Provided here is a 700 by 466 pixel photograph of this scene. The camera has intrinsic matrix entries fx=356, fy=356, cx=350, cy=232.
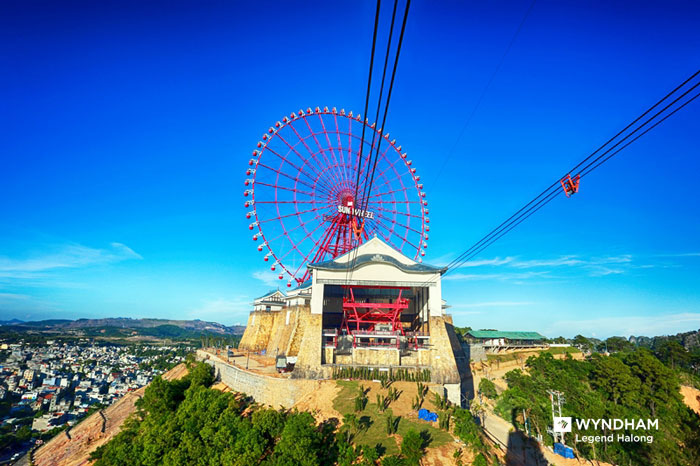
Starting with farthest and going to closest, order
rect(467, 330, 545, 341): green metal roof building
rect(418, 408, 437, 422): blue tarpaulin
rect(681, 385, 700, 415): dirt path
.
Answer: rect(467, 330, 545, 341): green metal roof building → rect(681, 385, 700, 415): dirt path → rect(418, 408, 437, 422): blue tarpaulin

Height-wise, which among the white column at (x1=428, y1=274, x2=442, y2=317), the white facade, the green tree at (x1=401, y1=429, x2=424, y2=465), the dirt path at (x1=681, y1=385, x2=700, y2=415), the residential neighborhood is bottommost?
the residential neighborhood

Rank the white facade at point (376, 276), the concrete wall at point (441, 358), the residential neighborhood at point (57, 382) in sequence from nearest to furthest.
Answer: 1. the concrete wall at point (441, 358)
2. the white facade at point (376, 276)
3. the residential neighborhood at point (57, 382)

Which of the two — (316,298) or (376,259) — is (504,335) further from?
(316,298)

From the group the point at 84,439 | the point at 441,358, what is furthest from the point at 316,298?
the point at 84,439

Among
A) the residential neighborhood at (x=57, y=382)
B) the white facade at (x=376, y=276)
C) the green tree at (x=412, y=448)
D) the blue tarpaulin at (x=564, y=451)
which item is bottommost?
the residential neighborhood at (x=57, y=382)

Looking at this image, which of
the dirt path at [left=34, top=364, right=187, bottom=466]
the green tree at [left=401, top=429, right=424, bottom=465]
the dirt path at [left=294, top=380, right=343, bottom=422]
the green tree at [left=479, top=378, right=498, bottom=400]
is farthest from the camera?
the green tree at [left=479, top=378, right=498, bottom=400]

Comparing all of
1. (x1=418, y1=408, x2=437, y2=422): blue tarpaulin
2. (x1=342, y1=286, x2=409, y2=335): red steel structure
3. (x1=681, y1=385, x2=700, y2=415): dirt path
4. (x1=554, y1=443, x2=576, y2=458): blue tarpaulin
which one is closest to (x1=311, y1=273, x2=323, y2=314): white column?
(x1=342, y1=286, x2=409, y2=335): red steel structure

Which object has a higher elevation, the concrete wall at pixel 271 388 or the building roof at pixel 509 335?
the building roof at pixel 509 335

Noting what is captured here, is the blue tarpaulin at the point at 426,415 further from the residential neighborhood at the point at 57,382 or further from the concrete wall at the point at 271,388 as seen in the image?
the residential neighborhood at the point at 57,382

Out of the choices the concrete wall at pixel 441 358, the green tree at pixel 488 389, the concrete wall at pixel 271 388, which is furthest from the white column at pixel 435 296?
the green tree at pixel 488 389

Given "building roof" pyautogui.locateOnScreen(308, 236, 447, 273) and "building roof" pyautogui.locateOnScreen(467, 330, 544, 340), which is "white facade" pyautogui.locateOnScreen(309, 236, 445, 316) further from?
"building roof" pyautogui.locateOnScreen(467, 330, 544, 340)
